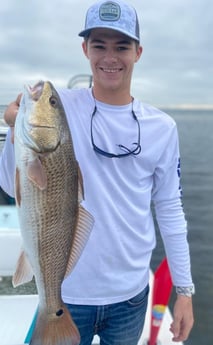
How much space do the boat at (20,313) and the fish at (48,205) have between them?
1.34 m

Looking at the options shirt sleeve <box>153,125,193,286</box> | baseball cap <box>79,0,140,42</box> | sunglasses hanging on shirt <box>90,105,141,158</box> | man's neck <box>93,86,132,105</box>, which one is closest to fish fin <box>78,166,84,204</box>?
sunglasses hanging on shirt <box>90,105,141,158</box>

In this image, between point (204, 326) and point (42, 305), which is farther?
point (204, 326)

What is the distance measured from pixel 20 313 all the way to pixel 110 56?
2.95 meters

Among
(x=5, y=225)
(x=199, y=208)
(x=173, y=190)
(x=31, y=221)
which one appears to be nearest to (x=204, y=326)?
(x=5, y=225)

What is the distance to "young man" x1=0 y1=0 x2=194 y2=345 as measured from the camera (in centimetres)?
220

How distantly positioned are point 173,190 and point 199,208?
13.3 m

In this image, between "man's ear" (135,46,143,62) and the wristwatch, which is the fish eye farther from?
the wristwatch

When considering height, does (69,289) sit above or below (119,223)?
below

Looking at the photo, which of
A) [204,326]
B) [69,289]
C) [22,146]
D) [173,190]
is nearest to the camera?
[22,146]

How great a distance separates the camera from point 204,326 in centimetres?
752

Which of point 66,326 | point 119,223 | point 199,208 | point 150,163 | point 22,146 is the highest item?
point 22,146

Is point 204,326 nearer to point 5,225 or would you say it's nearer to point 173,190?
point 5,225

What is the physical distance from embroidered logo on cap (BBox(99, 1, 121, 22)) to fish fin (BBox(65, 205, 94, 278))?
1040mm

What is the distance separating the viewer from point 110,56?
85.5 inches
